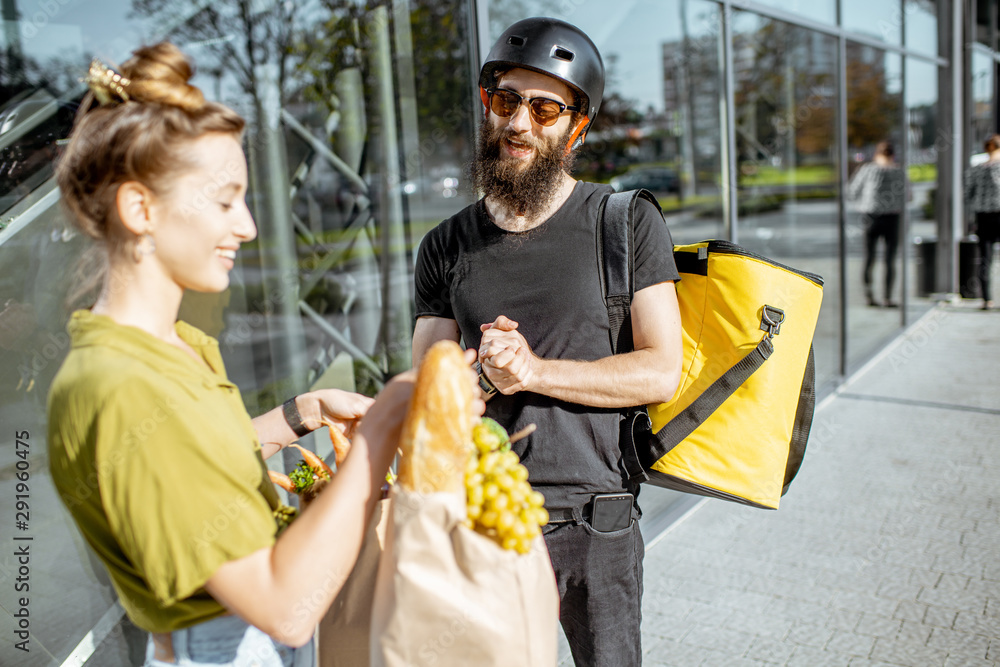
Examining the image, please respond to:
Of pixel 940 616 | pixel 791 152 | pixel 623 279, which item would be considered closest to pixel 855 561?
pixel 940 616

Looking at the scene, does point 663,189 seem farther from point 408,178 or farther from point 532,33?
point 532,33

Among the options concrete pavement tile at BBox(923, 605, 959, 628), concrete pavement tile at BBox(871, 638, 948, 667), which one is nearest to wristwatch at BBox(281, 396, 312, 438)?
concrete pavement tile at BBox(871, 638, 948, 667)

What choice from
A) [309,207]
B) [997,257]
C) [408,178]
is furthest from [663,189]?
[997,257]

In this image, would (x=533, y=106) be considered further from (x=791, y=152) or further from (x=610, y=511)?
(x=791, y=152)

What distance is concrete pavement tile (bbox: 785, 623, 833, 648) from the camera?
3.29 metres

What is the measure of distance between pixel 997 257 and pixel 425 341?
16.0 metres

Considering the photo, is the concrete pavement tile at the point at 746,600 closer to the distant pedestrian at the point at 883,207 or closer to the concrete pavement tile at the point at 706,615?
the concrete pavement tile at the point at 706,615

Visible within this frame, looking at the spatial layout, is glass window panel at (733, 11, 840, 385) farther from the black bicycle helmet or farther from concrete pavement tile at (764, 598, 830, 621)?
the black bicycle helmet

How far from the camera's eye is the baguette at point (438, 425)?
1162 millimetres

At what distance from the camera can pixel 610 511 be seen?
2.02 meters

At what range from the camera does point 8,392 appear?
2559mm

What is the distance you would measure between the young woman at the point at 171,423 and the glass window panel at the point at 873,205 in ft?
29.6

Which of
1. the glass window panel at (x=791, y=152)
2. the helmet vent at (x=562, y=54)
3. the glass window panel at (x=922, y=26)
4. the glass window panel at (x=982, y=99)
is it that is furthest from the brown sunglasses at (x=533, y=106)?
the glass window panel at (x=982, y=99)

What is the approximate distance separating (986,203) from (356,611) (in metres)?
12.1
